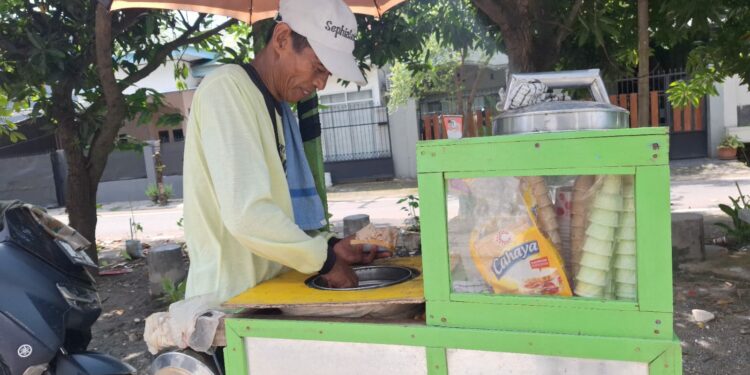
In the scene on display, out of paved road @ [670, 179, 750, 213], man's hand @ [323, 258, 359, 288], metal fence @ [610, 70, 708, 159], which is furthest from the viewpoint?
metal fence @ [610, 70, 708, 159]

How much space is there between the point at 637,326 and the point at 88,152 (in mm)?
5056

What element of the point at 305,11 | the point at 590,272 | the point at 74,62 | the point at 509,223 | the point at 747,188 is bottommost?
the point at 747,188

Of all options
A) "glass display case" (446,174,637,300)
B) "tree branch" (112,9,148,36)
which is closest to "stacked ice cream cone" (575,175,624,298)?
"glass display case" (446,174,637,300)

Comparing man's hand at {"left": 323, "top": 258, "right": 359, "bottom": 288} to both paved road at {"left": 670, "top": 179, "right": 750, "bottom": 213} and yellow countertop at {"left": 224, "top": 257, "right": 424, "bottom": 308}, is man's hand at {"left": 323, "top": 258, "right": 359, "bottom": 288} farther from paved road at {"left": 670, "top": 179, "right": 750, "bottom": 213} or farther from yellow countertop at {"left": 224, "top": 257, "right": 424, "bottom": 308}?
paved road at {"left": 670, "top": 179, "right": 750, "bottom": 213}

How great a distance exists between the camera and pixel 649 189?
1.02 m

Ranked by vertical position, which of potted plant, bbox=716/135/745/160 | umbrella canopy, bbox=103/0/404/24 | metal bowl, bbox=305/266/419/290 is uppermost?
umbrella canopy, bbox=103/0/404/24

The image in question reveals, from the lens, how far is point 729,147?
11.8 meters

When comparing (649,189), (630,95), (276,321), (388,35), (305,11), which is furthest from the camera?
(630,95)

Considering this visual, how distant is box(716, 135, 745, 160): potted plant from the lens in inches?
463

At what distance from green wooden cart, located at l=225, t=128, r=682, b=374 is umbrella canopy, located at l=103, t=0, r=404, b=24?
1435mm

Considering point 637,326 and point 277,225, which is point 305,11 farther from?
point 637,326

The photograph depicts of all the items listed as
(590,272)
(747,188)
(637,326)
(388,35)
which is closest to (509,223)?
(590,272)

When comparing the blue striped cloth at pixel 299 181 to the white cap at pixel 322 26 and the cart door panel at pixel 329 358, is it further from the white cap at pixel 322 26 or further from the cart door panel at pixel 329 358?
the cart door panel at pixel 329 358

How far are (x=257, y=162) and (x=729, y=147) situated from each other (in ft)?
42.7
